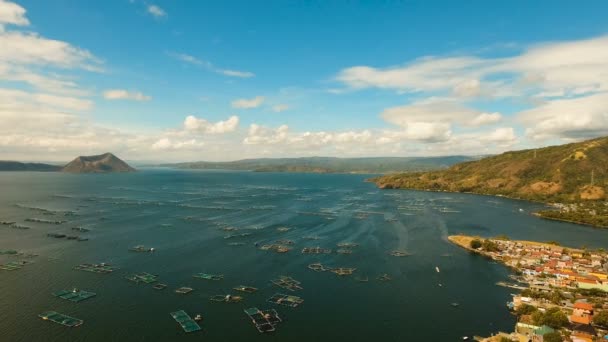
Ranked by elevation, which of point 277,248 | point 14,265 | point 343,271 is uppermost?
point 14,265

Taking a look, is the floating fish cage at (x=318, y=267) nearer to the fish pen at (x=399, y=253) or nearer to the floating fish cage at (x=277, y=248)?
the floating fish cage at (x=277, y=248)

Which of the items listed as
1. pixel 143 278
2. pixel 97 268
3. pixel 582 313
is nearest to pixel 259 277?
pixel 143 278

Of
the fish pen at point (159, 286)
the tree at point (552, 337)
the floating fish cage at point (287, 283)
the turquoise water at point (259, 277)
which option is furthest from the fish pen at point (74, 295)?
the tree at point (552, 337)

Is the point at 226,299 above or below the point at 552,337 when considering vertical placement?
above

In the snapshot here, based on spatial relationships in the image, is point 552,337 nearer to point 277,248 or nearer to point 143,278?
point 277,248

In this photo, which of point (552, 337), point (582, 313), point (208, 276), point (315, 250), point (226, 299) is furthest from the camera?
point (315, 250)

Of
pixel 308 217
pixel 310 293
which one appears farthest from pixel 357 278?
pixel 308 217

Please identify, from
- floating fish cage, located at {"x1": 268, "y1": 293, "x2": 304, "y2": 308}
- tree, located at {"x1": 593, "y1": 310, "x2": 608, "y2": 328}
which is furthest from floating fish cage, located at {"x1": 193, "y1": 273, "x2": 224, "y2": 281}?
tree, located at {"x1": 593, "y1": 310, "x2": 608, "y2": 328}
